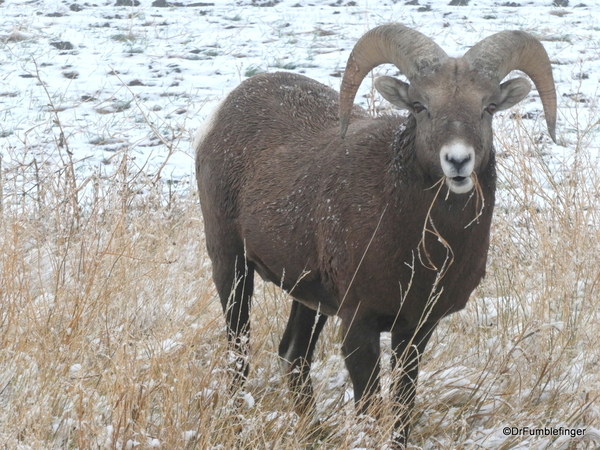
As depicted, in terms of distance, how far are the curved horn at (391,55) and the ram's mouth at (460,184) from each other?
56cm

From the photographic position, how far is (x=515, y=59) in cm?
374

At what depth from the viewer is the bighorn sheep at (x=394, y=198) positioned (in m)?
3.51

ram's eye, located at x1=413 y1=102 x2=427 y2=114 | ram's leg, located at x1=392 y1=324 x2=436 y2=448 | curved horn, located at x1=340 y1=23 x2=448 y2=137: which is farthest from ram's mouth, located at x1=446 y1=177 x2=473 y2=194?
ram's leg, located at x1=392 y1=324 x2=436 y2=448

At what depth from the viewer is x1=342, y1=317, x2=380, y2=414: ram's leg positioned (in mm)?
3689

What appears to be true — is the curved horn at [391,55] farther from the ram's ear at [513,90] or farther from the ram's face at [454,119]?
the ram's ear at [513,90]

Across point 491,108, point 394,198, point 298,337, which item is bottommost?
point 298,337

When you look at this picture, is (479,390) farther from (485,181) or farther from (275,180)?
(275,180)

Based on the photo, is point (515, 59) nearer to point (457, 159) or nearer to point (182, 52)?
point (457, 159)

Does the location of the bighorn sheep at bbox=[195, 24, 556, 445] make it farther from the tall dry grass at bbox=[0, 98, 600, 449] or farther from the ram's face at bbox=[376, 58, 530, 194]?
the tall dry grass at bbox=[0, 98, 600, 449]

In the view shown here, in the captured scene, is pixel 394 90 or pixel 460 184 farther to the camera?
pixel 394 90

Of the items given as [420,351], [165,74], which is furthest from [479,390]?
[165,74]

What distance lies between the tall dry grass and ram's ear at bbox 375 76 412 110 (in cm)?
120

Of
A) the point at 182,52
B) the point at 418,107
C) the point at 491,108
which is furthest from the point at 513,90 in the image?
the point at 182,52

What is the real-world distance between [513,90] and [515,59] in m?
0.15
